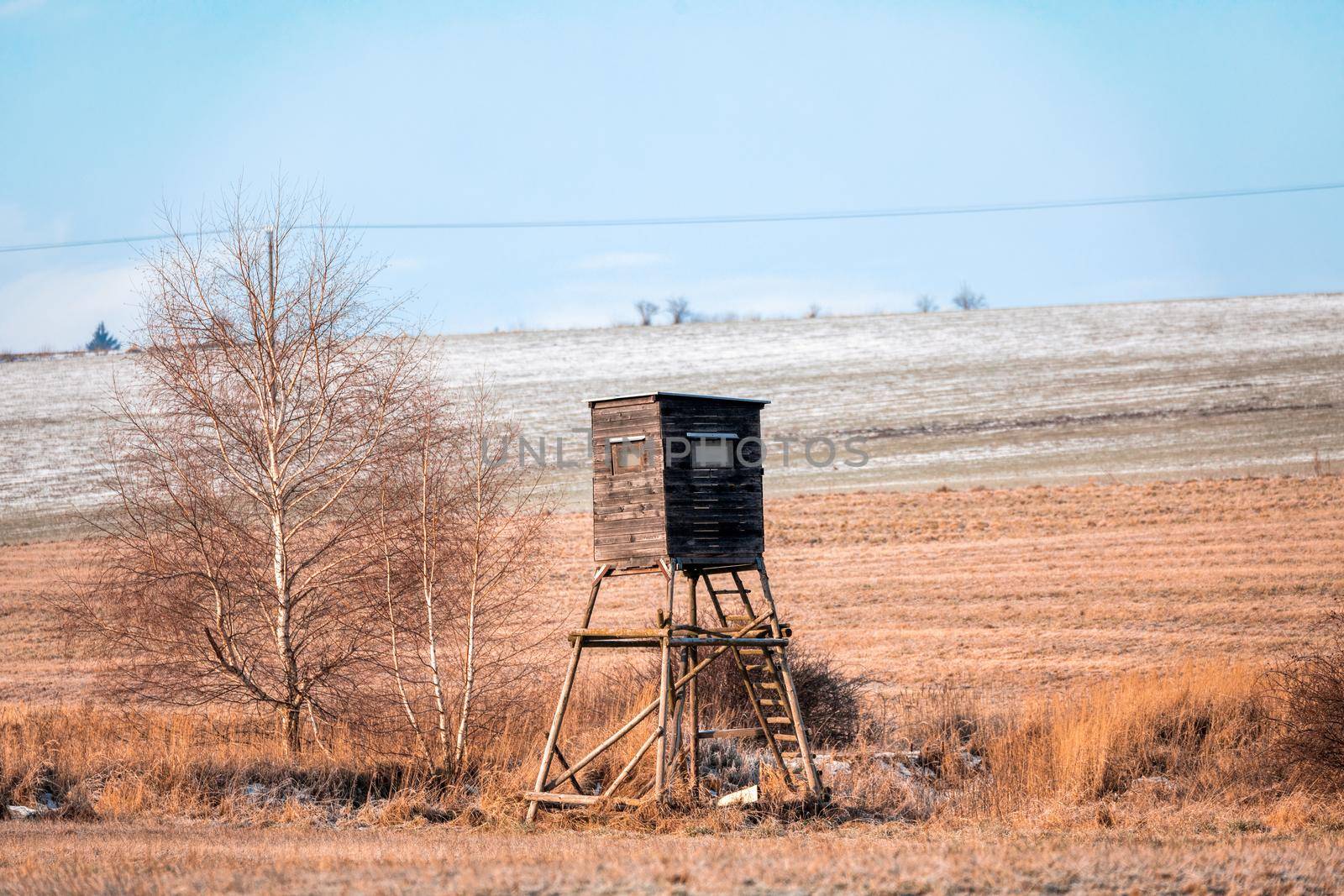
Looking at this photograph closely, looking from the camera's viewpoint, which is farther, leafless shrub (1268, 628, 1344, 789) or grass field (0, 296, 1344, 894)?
leafless shrub (1268, 628, 1344, 789)

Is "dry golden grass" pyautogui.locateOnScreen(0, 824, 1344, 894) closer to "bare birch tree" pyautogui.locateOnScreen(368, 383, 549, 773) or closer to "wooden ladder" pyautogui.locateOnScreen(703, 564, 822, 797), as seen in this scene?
"wooden ladder" pyautogui.locateOnScreen(703, 564, 822, 797)

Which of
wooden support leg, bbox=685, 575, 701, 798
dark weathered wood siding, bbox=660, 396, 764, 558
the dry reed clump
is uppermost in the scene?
→ dark weathered wood siding, bbox=660, 396, 764, 558

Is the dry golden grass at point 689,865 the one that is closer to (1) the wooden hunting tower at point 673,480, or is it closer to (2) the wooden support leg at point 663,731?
(2) the wooden support leg at point 663,731

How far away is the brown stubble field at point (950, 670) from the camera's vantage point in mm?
9258

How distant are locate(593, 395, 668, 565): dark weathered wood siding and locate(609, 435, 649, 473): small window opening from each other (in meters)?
0.05

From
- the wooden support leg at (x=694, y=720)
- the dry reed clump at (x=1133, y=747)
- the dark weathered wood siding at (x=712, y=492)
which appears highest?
the dark weathered wood siding at (x=712, y=492)

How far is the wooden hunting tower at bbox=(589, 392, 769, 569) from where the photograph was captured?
51.6ft

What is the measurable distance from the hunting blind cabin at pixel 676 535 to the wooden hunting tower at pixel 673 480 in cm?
1

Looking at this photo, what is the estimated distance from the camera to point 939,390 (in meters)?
65.1

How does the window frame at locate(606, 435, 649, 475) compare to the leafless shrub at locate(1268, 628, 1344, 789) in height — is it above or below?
above

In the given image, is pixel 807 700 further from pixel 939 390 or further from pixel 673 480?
pixel 939 390

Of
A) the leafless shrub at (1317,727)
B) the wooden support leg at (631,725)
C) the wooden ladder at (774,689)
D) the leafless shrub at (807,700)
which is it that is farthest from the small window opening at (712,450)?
the leafless shrub at (1317,727)

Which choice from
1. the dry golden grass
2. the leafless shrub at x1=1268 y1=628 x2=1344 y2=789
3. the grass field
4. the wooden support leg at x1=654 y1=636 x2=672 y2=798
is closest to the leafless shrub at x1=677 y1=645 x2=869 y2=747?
the grass field

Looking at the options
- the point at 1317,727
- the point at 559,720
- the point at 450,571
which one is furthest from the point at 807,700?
the point at 1317,727
